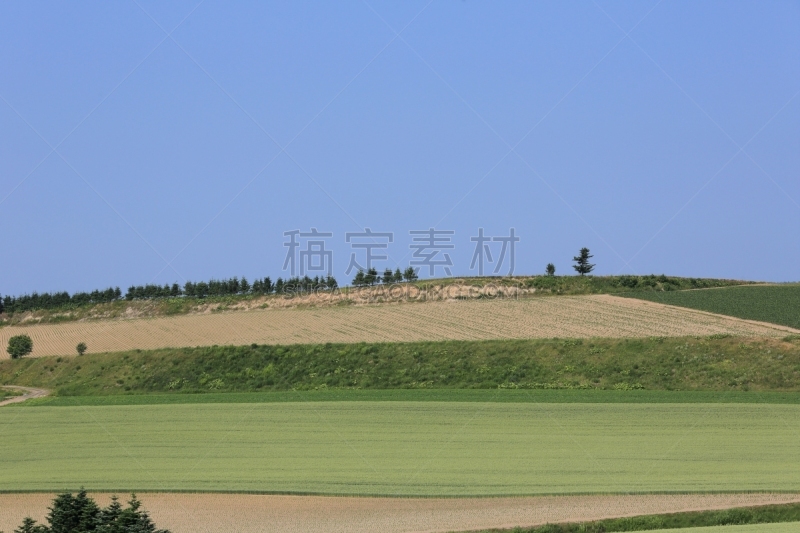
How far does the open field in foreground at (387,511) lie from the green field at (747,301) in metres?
32.1

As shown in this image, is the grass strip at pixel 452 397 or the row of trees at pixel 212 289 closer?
the grass strip at pixel 452 397

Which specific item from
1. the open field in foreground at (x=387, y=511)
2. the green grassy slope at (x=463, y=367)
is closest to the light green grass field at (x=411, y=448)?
the open field in foreground at (x=387, y=511)

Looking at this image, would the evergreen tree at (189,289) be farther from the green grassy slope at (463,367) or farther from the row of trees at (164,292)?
the green grassy slope at (463,367)

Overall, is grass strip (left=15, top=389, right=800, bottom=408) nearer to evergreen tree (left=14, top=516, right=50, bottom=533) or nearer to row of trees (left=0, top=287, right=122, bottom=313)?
evergreen tree (left=14, top=516, right=50, bottom=533)

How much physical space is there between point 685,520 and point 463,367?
25713 millimetres

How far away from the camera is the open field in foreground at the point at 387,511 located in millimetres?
23078

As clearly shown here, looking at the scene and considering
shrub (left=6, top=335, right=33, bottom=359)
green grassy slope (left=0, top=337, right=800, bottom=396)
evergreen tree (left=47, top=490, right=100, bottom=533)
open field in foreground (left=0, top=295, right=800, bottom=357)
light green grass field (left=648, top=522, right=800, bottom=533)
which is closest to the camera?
light green grass field (left=648, top=522, right=800, bottom=533)

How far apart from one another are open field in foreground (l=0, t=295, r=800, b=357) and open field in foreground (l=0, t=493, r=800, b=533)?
27833 mm

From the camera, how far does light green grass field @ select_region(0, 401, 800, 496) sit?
26531mm

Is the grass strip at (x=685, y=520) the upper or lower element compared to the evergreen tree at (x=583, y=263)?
lower

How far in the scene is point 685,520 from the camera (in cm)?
2252

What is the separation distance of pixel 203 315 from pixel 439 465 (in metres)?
51.0

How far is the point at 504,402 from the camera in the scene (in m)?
39.2

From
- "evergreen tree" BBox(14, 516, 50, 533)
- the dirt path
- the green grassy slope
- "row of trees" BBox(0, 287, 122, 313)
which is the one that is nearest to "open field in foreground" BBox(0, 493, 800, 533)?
"evergreen tree" BBox(14, 516, 50, 533)
